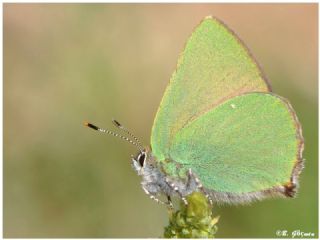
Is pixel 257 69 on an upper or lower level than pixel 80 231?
upper

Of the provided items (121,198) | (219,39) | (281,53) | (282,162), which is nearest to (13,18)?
(121,198)

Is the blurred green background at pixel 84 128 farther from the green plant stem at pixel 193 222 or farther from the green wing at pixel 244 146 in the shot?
the green plant stem at pixel 193 222

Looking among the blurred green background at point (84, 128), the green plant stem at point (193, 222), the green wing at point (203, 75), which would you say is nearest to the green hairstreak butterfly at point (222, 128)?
the green wing at point (203, 75)

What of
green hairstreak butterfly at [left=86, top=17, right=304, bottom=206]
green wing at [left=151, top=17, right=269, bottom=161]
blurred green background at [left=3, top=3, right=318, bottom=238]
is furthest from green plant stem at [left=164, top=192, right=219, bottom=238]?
A: blurred green background at [left=3, top=3, right=318, bottom=238]

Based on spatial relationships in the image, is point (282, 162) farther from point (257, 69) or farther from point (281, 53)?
point (281, 53)

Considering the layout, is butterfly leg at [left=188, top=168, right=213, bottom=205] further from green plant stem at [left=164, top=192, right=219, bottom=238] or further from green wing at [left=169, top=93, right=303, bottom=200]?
green plant stem at [left=164, top=192, right=219, bottom=238]

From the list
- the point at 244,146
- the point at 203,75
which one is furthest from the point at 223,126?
the point at 203,75

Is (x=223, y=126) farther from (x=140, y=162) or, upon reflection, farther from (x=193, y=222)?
(x=193, y=222)
